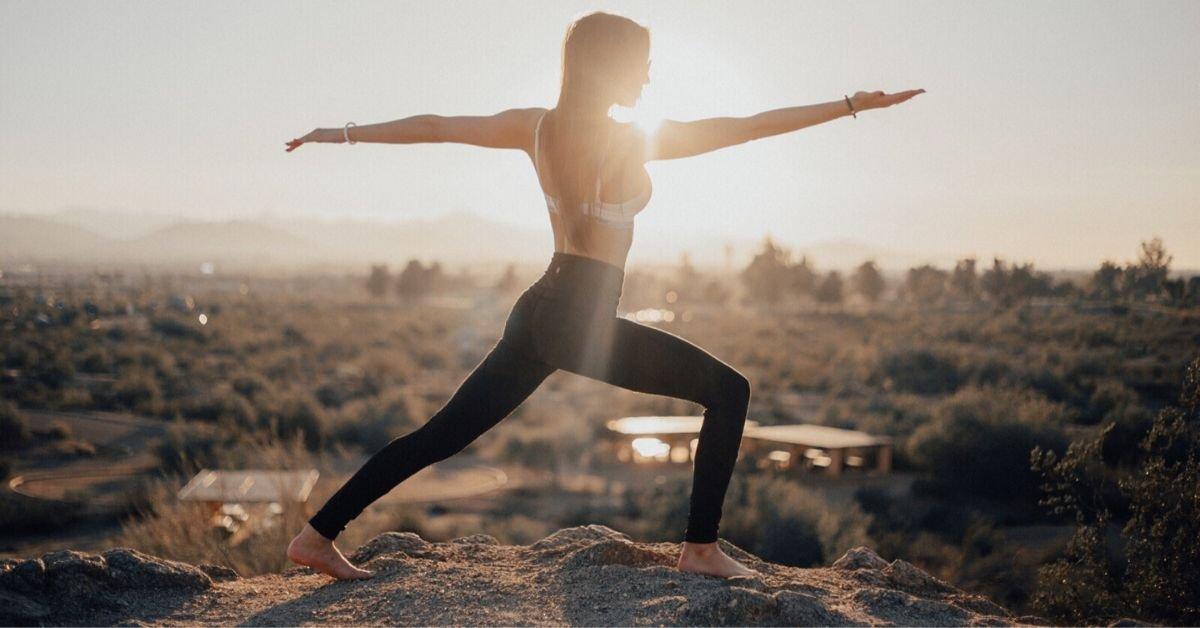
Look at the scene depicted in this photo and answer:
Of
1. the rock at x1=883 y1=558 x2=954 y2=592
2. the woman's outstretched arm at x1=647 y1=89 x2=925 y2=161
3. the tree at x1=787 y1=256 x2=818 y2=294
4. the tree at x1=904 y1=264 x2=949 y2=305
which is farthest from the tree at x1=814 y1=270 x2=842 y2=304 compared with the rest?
the woman's outstretched arm at x1=647 y1=89 x2=925 y2=161

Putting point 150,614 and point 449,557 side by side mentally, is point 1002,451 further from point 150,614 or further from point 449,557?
point 150,614

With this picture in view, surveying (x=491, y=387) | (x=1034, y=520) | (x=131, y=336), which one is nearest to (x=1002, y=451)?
(x=1034, y=520)

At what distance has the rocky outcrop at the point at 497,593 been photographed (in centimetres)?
349

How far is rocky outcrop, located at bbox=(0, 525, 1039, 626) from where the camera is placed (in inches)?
137

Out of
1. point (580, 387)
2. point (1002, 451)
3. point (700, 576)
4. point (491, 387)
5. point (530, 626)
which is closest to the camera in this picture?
point (530, 626)

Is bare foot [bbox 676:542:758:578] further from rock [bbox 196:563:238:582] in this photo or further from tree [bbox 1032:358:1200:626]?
rock [bbox 196:563:238:582]

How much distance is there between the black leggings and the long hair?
19 cm

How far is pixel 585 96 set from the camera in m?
3.46

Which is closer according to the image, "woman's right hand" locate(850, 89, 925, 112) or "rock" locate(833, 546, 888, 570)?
"woman's right hand" locate(850, 89, 925, 112)

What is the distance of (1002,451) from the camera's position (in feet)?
39.7

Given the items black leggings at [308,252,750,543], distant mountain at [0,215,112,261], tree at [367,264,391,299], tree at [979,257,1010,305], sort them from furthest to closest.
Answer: distant mountain at [0,215,112,261] < tree at [367,264,391,299] < tree at [979,257,1010,305] < black leggings at [308,252,750,543]

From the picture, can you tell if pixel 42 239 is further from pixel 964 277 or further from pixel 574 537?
pixel 574 537

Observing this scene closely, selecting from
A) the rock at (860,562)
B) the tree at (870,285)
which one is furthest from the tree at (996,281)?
the tree at (870,285)

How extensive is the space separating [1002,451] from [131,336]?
104 feet
